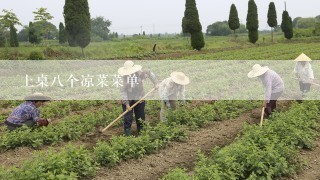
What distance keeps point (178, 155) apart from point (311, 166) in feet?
7.11

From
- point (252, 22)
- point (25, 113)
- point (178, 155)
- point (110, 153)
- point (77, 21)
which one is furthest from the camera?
point (252, 22)

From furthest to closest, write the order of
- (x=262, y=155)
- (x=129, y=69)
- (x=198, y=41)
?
(x=198, y=41) < (x=129, y=69) < (x=262, y=155)

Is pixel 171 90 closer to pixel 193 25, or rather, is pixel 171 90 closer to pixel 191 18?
pixel 193 25

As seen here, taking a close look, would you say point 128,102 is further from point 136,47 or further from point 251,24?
point 251,24

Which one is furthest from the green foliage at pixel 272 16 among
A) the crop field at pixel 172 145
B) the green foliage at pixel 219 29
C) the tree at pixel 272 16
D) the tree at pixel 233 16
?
the crop field at pixel 172 145

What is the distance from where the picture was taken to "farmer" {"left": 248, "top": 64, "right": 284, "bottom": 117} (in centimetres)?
860

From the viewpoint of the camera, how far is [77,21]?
2550 centimetres

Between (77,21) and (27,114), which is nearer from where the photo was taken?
(27,114)

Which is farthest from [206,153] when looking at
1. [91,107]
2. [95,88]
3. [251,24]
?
[251,24]

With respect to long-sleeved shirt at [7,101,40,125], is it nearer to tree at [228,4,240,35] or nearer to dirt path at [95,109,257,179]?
dirt path at [95,109,257,179]

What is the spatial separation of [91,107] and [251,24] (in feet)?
106

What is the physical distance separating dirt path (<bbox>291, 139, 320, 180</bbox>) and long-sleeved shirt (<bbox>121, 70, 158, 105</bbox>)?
326 cm

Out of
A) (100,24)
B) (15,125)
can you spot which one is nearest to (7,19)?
(15,125)

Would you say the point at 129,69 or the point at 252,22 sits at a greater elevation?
the point at 252,22
